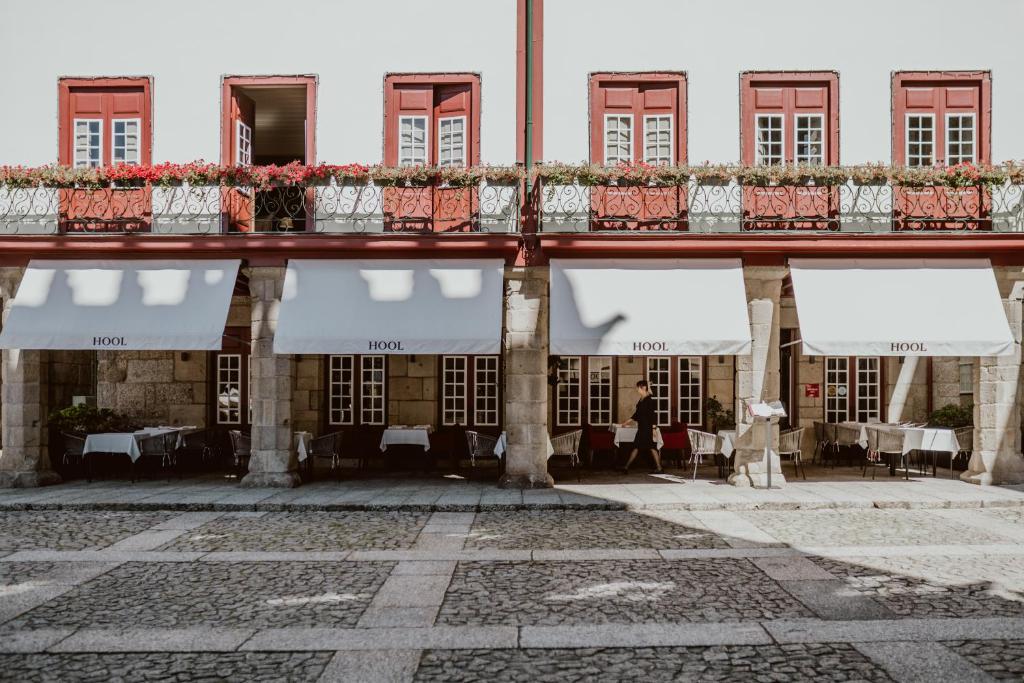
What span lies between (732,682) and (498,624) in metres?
1.79

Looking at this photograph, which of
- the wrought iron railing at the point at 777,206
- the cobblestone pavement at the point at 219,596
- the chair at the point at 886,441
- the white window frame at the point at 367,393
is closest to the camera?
the cobblestone pavement at the point at 219,596

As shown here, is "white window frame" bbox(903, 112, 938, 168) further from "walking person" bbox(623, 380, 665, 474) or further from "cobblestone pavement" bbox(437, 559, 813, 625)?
"cobblestone pavement" bbox(437, 559, 813, 625)

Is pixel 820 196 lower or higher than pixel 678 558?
higher

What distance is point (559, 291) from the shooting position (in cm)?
1259

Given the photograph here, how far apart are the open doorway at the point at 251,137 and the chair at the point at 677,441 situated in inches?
302

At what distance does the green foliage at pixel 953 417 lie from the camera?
49.5ft

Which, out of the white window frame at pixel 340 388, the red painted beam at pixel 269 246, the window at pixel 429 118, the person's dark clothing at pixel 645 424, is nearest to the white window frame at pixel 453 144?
the window at pixel 429 118

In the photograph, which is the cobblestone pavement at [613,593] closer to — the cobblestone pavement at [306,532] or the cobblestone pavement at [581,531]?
the cobblestone pavement at [581,531]

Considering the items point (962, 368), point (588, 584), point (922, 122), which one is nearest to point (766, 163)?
point (922, 122)

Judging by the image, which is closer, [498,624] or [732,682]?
[732,682]

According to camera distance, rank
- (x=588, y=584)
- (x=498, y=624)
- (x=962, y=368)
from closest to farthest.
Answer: (x=498, y=624), (x=588, y=584), (x=962, y=368)

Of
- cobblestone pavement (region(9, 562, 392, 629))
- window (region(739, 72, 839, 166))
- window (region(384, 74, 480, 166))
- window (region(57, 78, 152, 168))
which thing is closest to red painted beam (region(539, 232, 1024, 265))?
window (region(739, 72, 839, 166))

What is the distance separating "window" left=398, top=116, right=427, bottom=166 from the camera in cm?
1387

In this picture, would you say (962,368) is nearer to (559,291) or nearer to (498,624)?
(559,291)
